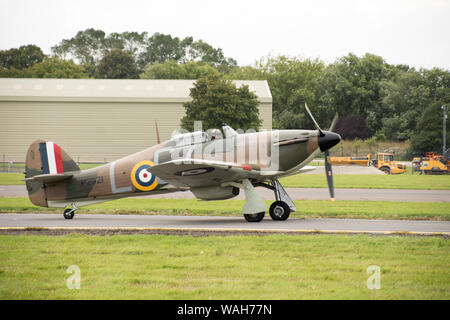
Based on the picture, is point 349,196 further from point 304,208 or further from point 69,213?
point 69,213

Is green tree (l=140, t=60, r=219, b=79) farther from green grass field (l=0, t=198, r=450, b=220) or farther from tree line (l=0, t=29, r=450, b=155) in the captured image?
green grass field (l=0, t=198, r=450, b=220)

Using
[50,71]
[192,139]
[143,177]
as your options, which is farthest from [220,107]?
[50,71]

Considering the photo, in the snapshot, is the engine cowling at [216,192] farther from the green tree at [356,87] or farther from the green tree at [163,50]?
the green tree at [163,50]

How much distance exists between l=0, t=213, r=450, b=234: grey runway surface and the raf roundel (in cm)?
93

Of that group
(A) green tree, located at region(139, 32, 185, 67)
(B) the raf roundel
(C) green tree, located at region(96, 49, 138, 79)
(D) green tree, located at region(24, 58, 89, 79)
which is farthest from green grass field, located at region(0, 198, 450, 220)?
(A) green tree, located at region(139, 32, 185, 67)

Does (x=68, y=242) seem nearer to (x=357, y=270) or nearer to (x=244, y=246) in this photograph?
(x=244, y=246)

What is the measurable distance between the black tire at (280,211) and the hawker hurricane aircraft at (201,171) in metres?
0.03

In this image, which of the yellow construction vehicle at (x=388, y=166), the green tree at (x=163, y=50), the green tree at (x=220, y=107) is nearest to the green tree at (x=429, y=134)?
the yellow construction vehicle at (x=388, y=166)

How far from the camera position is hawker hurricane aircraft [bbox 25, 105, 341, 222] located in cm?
1397


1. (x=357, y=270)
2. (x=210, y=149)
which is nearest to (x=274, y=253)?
(x=357, y=270)

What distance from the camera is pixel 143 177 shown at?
1475cm

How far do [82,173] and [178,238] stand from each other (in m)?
5.56

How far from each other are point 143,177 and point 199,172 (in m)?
1.92

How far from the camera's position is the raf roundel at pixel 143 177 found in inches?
579
